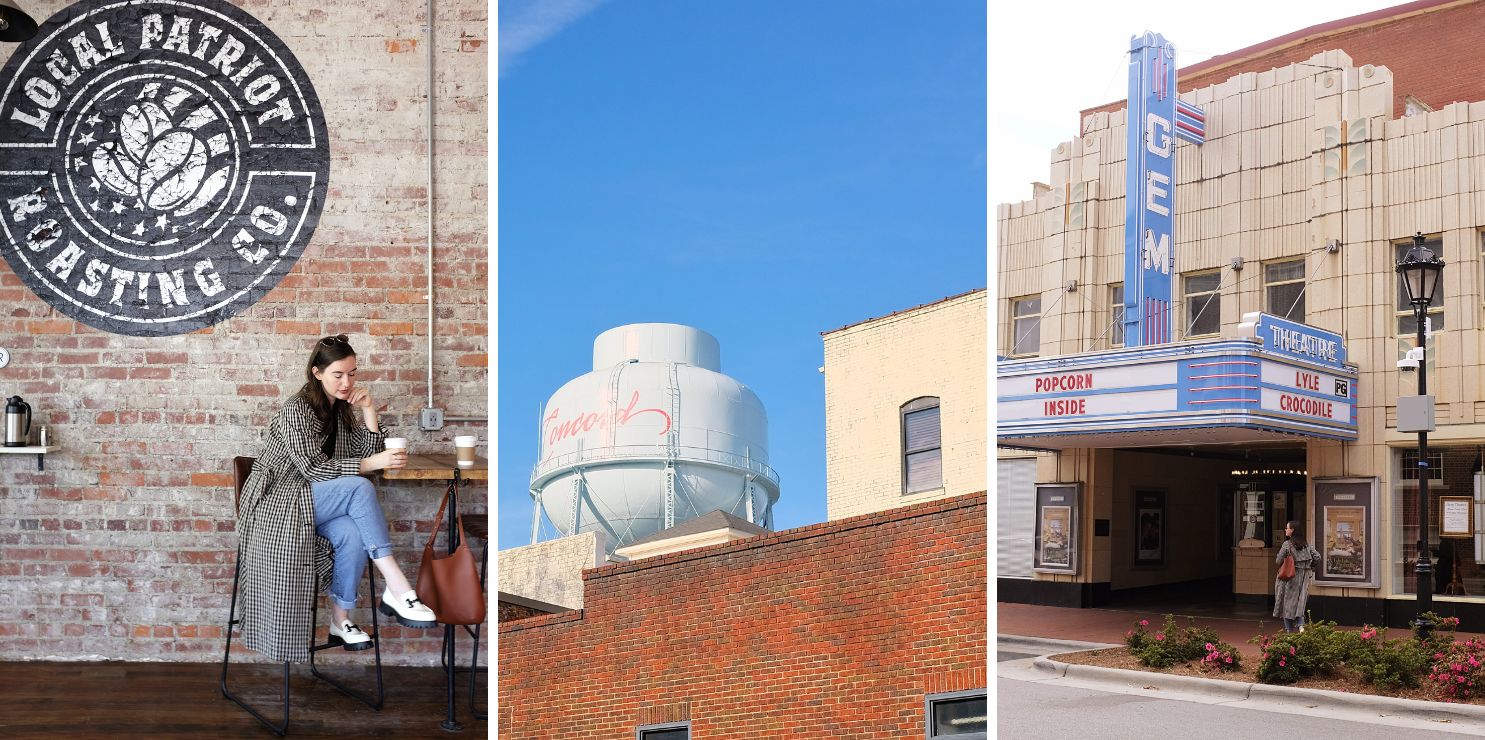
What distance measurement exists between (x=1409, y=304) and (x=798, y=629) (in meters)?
13.8

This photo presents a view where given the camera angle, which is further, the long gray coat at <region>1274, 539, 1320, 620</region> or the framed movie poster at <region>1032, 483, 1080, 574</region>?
the framed movie poster at <region>1032, 483, 1080, 574</region>

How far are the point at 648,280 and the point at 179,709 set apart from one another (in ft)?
11.1

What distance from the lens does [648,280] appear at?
340 centimetres

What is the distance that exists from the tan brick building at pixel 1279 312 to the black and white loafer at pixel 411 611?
10.7 m

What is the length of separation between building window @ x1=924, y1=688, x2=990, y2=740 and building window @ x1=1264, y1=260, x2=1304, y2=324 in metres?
13.9

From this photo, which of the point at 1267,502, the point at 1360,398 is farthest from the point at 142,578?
the point at 1267,502

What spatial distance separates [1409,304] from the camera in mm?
14562

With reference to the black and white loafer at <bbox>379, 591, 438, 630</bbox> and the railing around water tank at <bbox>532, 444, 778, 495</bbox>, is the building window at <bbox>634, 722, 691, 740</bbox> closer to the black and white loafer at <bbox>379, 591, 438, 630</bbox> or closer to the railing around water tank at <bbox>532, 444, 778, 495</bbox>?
the railing around water tank at <bbox>532, 444, 778, 495</bbox>

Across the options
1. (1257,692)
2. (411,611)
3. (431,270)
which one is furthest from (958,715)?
(1257,692)

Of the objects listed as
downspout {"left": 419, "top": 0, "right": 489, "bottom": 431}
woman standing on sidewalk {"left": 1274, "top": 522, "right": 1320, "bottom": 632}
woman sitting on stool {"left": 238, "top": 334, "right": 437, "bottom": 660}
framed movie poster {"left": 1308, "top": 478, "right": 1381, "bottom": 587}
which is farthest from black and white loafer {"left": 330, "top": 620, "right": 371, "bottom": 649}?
framed movie poster {"left": 1308, "top": 478, "right": 1381, "bottom": 587}

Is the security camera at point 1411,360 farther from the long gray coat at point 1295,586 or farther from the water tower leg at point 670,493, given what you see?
the water tower leg at point 670,493

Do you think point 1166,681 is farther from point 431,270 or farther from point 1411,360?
point 431,270

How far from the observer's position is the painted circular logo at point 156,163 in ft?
20.9

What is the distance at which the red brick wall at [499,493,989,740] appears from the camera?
11.0 feet
